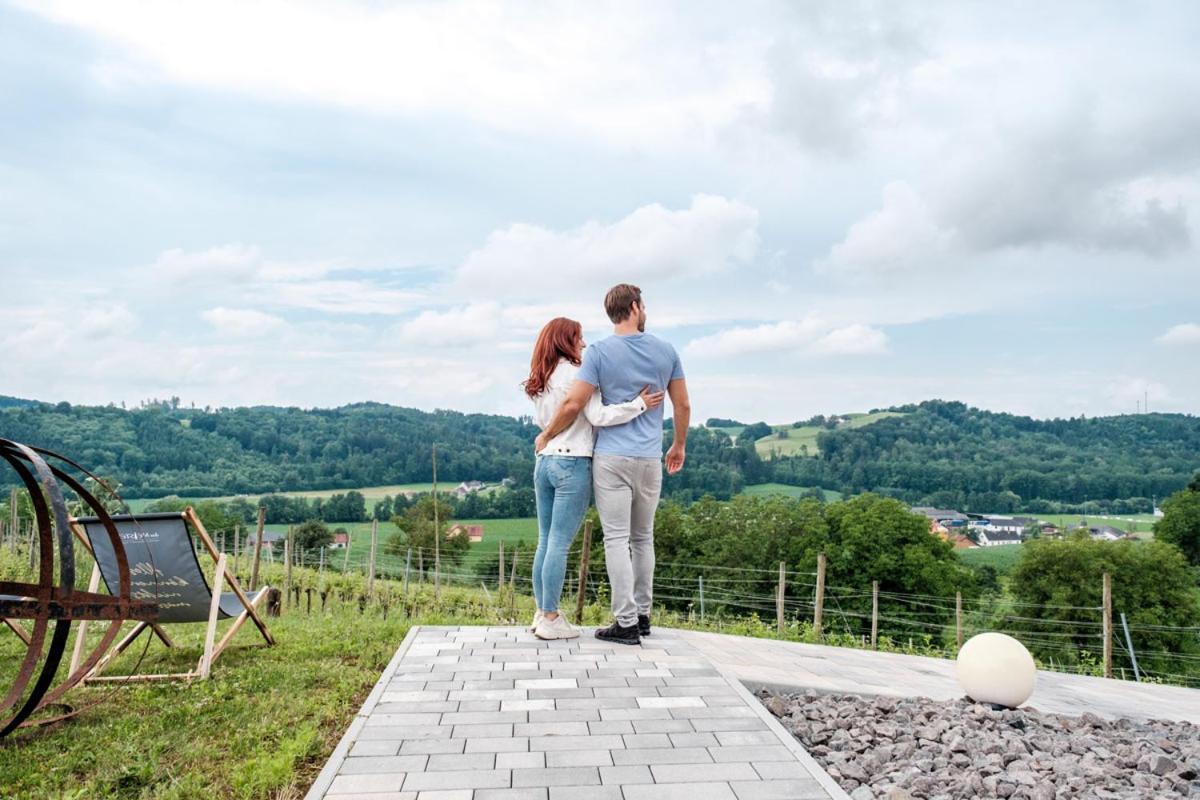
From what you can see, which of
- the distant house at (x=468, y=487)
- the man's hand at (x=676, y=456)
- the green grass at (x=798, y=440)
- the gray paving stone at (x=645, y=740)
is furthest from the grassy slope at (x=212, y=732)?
the green grass at (x=798, y=440)

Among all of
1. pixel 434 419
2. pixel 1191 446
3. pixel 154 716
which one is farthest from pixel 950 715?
pixel 1191 446

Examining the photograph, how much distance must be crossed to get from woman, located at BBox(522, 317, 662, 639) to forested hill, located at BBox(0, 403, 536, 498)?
2539 centimetres

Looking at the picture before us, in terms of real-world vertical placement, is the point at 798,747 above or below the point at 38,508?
below

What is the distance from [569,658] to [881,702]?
157 cm

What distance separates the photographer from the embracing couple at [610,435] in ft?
15.3

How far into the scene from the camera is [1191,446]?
65.8 m

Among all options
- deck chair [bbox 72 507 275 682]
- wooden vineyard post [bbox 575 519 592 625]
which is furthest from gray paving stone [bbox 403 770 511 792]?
wooden vineyard post [bbox 575 519 592 625]

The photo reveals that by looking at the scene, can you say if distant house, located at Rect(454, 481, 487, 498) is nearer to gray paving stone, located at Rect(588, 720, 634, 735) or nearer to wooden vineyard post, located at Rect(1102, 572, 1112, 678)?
Result: wooden vineyard post, located at Rect(1102, 572, 1112, 678)

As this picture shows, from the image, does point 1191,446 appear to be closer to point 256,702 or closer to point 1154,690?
point 1154,690

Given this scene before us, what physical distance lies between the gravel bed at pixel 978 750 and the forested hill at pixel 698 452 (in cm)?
1557

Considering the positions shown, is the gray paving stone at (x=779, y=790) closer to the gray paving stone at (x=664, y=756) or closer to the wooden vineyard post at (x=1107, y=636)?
the gray paving stone at (x=664, y=756)

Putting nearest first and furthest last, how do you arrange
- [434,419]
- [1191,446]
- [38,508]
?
[38,508] → [434,419] → [1191,446]

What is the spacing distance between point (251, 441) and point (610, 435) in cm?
3998

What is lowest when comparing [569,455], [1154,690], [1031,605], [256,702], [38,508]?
[1031,605]
